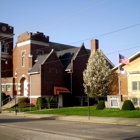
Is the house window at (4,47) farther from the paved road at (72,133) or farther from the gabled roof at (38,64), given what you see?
the paved road at (72,133)

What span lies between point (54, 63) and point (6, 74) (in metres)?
13.5

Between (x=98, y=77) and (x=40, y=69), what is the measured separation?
9.34 m

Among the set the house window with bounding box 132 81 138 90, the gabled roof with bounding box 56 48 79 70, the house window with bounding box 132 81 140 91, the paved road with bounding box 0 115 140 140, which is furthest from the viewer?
the gabled roof with bounding box 56 48 79 70

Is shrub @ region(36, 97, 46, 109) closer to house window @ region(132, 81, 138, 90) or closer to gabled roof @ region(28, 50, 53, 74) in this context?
gabled roof @ region(28, 50, 53, 74)

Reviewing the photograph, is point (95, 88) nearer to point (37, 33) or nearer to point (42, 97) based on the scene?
point (42, 97)

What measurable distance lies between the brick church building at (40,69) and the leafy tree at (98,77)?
4.38 meters

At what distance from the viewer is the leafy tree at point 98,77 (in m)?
40.9

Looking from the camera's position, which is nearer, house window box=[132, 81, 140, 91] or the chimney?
house window box=[132, 81, 140, 91]

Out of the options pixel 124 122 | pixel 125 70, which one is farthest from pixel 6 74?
pixel 124 122

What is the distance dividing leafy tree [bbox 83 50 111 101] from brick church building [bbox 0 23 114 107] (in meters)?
4.38

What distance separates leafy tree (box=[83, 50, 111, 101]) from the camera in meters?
40.9

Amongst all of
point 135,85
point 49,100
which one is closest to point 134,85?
point 135,85

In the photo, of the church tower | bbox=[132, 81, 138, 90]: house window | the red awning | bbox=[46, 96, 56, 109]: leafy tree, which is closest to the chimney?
the red awning

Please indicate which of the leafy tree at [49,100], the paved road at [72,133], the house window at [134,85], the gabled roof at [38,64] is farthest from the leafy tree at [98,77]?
the paved road at [72,133]
